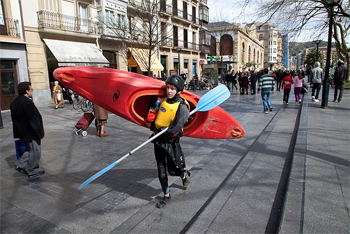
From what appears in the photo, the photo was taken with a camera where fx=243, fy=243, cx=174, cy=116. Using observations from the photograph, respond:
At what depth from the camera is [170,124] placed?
2990 millimetres

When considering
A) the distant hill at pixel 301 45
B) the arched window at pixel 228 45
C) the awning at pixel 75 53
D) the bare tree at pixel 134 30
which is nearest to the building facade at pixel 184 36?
the bare tree at pixel 134 30

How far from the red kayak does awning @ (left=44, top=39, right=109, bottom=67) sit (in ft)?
43.1

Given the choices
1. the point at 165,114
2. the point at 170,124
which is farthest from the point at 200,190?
the point at 165,114

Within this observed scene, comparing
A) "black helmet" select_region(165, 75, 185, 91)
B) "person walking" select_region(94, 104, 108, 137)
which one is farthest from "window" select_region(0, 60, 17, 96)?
"black helmet" select_region(165, 75, 185, 91)

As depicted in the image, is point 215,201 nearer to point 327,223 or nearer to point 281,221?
point 281,221

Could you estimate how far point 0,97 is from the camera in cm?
1305

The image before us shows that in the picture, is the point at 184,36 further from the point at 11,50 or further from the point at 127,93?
the point at 127,93

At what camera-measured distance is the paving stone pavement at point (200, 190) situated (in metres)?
2.77

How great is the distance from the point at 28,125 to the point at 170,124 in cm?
269

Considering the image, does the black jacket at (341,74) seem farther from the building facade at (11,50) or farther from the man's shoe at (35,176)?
the building facade at (11,50)

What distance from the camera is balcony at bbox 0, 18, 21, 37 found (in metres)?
13.2

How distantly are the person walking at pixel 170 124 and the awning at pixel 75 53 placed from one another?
14.2 m

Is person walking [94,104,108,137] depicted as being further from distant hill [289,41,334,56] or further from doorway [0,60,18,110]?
distant hill [289,41,334,56]

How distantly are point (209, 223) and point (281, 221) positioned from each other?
77cm
